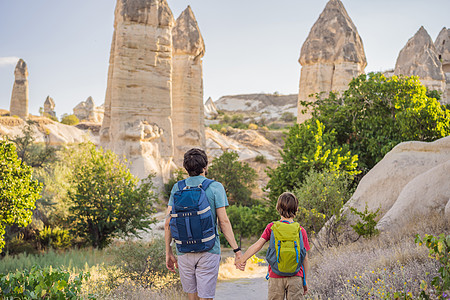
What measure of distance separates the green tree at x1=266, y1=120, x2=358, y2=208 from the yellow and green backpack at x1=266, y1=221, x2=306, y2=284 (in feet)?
21.1

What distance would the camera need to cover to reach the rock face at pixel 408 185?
6406mm

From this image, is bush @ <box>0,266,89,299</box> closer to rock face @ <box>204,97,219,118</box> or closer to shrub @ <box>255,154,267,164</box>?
shrub @ <box>255,154,267,164</box>

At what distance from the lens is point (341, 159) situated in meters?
10.0

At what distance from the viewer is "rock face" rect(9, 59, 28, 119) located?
130 ft

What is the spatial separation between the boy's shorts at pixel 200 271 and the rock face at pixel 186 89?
64.9 feet

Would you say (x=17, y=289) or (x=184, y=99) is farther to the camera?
(x=184, y=99)

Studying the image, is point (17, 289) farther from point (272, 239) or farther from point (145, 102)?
point (145, 102)

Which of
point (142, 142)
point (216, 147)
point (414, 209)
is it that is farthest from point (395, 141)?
point (216, 147)

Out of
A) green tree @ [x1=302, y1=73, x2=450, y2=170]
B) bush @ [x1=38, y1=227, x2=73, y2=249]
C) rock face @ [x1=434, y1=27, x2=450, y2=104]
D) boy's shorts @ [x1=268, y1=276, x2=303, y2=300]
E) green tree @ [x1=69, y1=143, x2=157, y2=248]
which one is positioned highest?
rock face @ [x1=434, y1=27, x2=450, y2=104]

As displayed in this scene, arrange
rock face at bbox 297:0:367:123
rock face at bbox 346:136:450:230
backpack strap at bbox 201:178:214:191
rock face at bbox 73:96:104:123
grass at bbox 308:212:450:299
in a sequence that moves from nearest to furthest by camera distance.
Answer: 1. backpack strap at bbox 201:178:214:191
2. grass at bbox 308:212:450:299
3. rock face at bbox 346:136:450:230
4. rock face at bbox 297:0:367:123
5. rock face at bbox 73:96:104:123

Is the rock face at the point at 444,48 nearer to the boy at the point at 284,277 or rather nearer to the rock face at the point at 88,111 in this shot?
the boy at the point at 284,277

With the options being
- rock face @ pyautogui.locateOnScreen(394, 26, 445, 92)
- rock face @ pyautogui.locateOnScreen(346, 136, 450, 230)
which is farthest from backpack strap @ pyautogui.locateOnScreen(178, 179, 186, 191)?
rock face @ pyautogui.locateOnScreen(394, 26, 445, 92)

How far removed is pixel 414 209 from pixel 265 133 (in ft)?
125

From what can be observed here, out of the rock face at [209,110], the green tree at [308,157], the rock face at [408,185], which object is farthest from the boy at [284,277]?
the rock face at [209,110]
